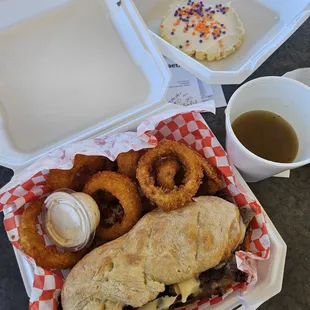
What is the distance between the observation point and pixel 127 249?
886 mm

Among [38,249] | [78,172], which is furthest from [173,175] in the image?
[38,249]

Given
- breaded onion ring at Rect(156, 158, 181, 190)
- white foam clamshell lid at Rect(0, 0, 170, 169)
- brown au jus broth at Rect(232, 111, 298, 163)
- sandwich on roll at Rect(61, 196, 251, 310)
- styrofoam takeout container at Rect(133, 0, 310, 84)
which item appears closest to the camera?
sandwich on roll at Rect(61, 196, 251, 310)

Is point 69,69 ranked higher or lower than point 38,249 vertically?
higher

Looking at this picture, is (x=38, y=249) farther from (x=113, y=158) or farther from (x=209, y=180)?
(x=209, y=180)

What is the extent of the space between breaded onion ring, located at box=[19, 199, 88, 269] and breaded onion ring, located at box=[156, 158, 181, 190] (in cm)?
23

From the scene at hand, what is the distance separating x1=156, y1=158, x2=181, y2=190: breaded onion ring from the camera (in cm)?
97

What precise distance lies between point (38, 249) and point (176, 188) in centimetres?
32

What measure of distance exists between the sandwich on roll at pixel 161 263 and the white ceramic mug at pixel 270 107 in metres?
0.15

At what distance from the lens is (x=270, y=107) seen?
1.12 metres

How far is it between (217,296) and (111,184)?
0.32m

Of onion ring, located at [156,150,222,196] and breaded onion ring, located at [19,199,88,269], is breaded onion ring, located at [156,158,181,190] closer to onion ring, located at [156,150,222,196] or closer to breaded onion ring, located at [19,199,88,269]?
onion ring, located at [156,150,222,196]

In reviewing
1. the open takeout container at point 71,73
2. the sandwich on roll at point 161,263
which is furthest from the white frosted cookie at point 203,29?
the sandwich on roll at point 161,263

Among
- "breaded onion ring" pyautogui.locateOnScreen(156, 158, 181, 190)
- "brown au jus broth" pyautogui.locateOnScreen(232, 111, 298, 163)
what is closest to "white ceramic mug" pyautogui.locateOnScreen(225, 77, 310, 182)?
"brown au jus broth" pyautogui.locateOnScreen(232, 111, 298, 163)

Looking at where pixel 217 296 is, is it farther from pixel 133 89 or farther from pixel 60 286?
pixel 133 89
